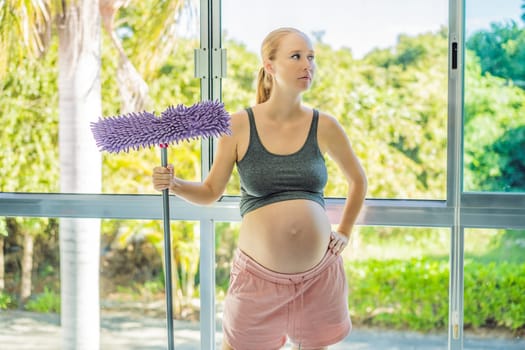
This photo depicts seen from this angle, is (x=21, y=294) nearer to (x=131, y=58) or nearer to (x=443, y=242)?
(x=131, y=58)

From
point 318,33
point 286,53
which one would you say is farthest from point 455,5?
point 286,53

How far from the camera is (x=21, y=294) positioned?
10.4ft

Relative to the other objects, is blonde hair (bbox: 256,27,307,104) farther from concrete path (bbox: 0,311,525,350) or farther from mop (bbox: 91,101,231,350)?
concrete path (bbox: 0,311,525,350)

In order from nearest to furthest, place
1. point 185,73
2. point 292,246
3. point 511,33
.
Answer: point 292,246, point 511,33, point 185,73

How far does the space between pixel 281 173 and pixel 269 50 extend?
1.31 ft

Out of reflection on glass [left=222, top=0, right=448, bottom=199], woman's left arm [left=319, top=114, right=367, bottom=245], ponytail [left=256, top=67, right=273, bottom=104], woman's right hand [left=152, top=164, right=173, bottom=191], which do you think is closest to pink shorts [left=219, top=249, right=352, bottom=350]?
woman's left arm [left=319, top=114, right=367, bottom=245]

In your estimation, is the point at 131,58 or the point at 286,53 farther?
the point at 131,58

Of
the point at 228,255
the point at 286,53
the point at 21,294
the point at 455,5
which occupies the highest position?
the point at 455,5

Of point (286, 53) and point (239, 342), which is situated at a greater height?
point (286, 53)

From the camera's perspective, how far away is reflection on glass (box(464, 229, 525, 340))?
2748mm

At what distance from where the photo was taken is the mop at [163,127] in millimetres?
2139

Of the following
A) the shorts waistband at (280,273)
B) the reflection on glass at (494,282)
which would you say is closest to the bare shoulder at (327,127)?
the shorts waistband at (280,273)

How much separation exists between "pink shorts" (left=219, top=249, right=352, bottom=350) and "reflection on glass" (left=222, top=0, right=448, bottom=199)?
693 mm

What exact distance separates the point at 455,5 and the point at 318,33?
535 mm
